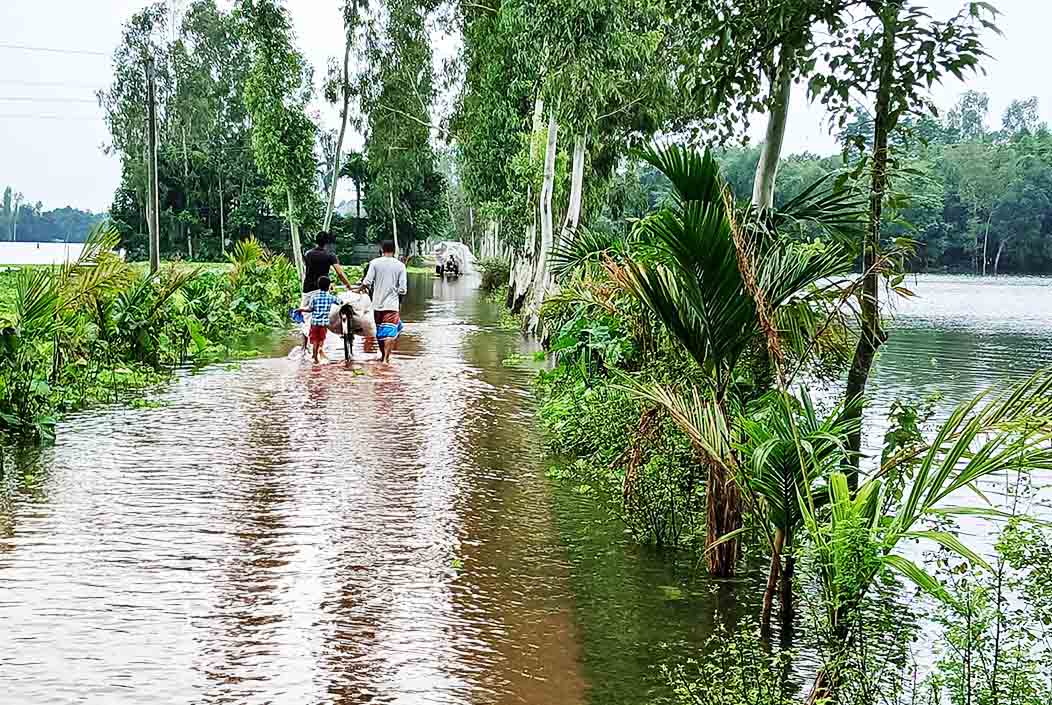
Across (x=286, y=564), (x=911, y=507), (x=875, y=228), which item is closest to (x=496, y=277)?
(x=875, y=228)

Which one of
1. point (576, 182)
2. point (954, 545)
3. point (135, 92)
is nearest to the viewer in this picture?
point (954, 545)

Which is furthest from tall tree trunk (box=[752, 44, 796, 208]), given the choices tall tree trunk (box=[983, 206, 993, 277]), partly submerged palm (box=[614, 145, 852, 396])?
tall tree trunk (box=[983, 206, 993, 277])

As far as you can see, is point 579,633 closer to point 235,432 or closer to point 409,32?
point 235,432

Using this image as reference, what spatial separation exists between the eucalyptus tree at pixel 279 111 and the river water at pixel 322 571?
793 inches

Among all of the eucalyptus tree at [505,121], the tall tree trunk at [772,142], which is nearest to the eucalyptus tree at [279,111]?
the eucalyptus tree at [505,121]

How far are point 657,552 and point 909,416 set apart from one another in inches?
84.8

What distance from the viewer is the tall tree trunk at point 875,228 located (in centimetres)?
670

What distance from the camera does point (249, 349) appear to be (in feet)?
64.0

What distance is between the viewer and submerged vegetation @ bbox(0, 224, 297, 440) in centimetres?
1027

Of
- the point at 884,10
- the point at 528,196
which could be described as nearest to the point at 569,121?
the point at 528,196

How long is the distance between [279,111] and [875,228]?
26332 millimetres

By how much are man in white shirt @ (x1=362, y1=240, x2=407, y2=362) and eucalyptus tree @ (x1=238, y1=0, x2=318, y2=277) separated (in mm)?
15913

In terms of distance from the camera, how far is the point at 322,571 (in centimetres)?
666

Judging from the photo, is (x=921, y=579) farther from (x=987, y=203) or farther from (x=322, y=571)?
(x=987, y=203)
